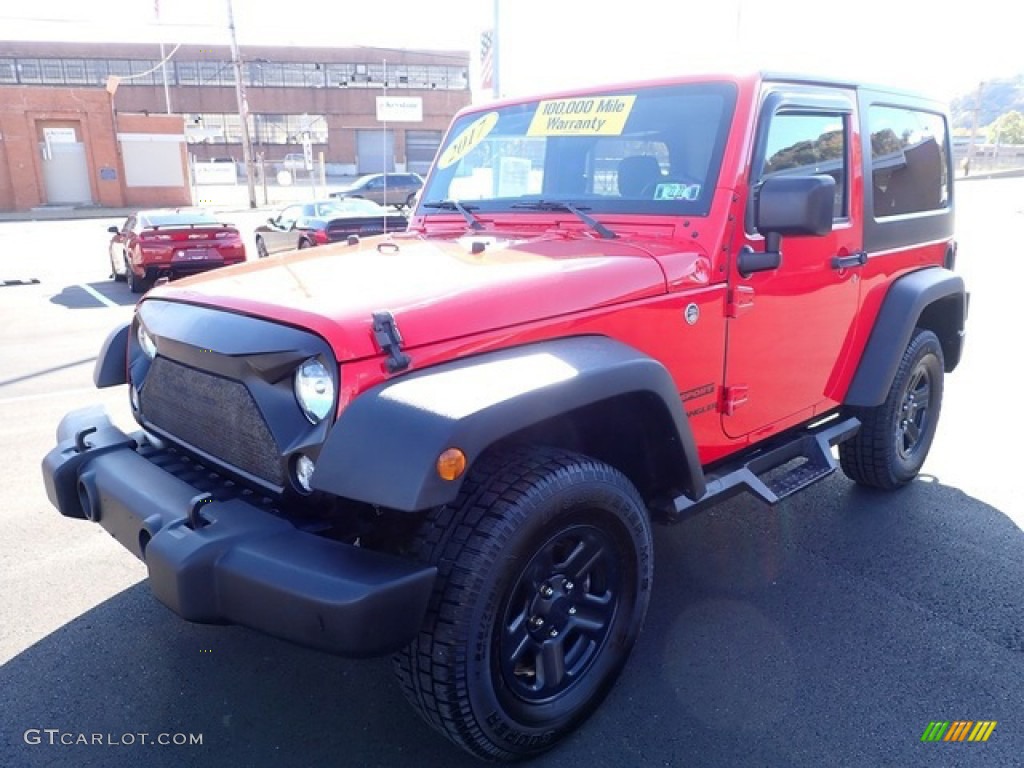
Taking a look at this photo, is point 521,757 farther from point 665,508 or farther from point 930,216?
point 930,216

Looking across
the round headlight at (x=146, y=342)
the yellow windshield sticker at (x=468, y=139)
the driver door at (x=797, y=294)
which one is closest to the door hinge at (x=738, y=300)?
the driver door at (x=797, y=294)

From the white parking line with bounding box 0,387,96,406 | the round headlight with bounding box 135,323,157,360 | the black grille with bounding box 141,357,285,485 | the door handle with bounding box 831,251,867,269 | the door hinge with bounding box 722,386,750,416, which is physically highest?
the door handle with bounding box 831,251,867,269

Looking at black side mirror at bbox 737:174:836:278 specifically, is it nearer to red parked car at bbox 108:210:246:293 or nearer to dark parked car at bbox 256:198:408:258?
dark parked car at bbox 256:198:408:258

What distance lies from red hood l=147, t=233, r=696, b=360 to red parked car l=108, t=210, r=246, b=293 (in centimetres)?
1032

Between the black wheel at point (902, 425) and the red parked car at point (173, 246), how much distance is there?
1087 centimetres

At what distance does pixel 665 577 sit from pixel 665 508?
75 cm

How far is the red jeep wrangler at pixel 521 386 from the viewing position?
2.12 m

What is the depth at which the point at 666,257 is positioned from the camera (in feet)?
9.57

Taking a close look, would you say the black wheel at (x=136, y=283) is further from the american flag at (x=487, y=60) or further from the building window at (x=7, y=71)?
the building window at (x=7, y=71)

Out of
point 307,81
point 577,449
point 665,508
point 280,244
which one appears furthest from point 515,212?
point 307,81

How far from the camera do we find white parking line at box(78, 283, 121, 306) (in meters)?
11.8

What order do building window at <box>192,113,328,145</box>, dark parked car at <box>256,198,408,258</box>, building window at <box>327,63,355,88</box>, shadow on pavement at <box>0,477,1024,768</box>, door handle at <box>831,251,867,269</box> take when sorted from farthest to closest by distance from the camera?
building window at <box>192,113,328,145</box>
building window at <box>327,63,355,88</box>
dark parked car at <box>256,198,408,258</box>
door handle at <box>831,251,867,269</box>
shadow on pavement at <box>0,477,1024,768</box>

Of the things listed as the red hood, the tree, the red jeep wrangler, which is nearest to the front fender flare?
Result: the red jeep wrangler

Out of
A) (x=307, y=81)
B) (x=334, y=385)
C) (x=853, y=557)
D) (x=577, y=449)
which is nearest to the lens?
(x=334, y=385)
